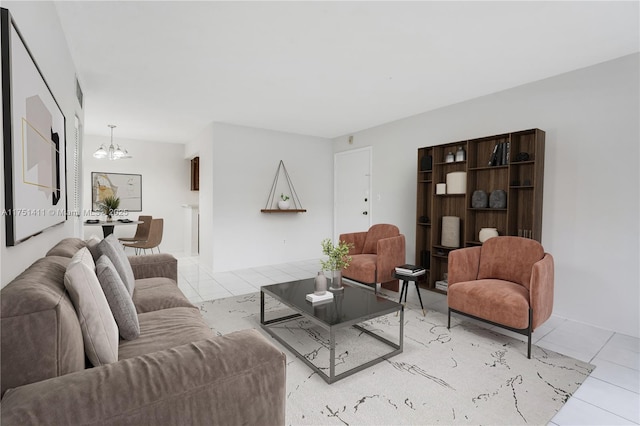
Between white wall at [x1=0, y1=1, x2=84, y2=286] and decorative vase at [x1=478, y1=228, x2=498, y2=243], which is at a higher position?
white wall at [x1=0, y1=1, x2=84, y2=286]

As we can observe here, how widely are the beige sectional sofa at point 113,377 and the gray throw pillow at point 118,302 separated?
261 millimetres

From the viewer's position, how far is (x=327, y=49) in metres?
2.81

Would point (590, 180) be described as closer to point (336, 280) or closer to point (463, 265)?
point (463, 265)

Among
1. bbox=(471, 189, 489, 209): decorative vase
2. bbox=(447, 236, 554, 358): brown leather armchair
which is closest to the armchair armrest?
bbox=(447, 236, 554, 358): brown leather armchair

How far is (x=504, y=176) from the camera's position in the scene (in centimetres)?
374

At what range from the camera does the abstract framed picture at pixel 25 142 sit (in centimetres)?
118

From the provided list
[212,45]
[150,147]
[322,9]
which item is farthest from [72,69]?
[150,147]

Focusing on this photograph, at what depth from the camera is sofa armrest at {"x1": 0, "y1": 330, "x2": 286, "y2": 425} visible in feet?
2.91

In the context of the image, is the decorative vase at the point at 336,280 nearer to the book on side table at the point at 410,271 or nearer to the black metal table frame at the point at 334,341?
the black metal table frame at the point at 334,341

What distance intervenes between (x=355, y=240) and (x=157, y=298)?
280 cm

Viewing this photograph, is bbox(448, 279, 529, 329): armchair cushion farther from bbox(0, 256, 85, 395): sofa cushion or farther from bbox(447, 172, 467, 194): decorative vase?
bbox(0, 256, 85, 395): sofa cushion

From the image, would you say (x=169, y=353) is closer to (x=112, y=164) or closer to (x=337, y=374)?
(x=337, y=374)

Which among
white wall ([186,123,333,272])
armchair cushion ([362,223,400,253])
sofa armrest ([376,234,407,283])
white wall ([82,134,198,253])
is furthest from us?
white wall ([82,134,198,253])

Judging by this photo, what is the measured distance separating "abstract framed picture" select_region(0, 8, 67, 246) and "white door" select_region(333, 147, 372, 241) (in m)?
4.60
